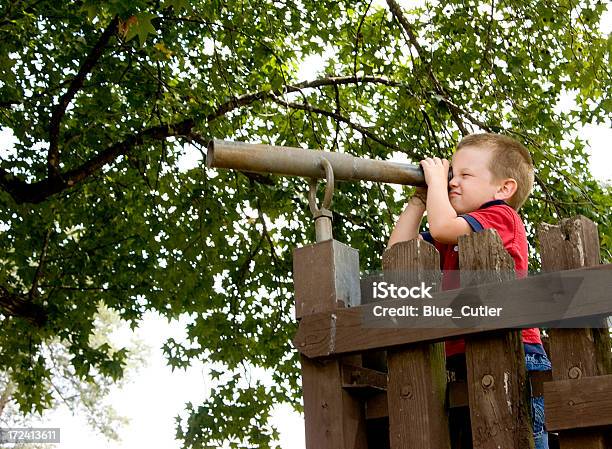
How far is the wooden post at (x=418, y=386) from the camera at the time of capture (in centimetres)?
236

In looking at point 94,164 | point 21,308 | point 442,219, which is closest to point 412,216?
point 442,219

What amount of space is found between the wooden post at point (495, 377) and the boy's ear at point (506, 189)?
0.69 meters

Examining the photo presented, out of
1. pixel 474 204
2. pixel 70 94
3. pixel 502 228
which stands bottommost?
pixel 502 228

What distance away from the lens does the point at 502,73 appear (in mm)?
7848

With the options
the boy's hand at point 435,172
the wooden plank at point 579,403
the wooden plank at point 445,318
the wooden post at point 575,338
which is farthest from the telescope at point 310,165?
the wooden plank at point 579,403

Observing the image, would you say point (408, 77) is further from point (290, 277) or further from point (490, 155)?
point (490, 155)

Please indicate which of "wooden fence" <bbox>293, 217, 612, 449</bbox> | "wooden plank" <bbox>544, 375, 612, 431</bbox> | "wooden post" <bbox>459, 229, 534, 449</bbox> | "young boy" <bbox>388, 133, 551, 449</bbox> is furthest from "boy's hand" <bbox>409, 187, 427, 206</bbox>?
"wooden plank" <bbox>544, 375, 612, 431</bbox>

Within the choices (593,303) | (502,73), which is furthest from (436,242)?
(502,73)

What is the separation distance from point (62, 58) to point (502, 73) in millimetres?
3677

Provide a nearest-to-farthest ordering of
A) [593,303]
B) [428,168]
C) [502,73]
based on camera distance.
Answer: [593,303] < [428,168] < [502,73]

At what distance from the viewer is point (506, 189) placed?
3074 millimetres

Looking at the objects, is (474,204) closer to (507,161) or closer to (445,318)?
(507,161)

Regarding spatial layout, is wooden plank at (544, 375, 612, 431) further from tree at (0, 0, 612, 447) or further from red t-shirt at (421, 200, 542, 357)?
tree at (0, 0, 612, 447)

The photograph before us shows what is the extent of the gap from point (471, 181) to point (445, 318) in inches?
31.0
